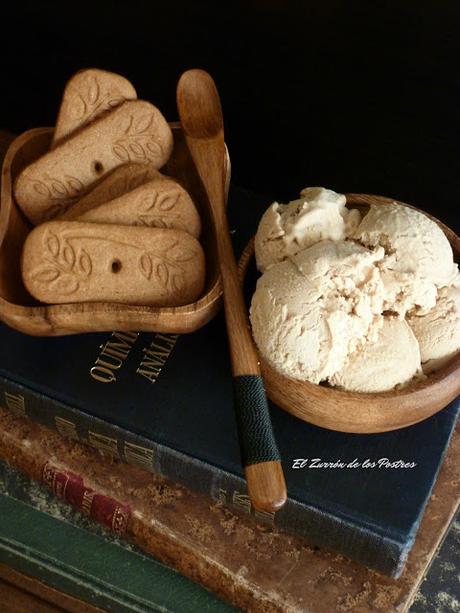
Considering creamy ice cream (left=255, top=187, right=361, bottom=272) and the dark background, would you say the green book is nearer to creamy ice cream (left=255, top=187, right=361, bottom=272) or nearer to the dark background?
creamy ice cream (left=255, top=187, right=361, bottom=272)

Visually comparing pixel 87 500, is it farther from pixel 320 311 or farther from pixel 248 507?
pixel 320 311

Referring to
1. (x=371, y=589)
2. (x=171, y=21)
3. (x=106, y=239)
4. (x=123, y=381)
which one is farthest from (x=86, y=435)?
(x=171, y=21)

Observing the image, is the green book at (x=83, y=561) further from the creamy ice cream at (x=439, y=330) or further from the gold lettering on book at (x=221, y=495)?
the creamy ice cream at (x=439, y=330)

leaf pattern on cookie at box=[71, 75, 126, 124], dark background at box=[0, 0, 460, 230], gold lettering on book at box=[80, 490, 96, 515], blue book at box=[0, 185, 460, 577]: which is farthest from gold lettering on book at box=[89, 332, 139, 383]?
dark background at box=[0, 0, 460, 230]

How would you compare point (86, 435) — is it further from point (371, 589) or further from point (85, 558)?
point (371, 589)

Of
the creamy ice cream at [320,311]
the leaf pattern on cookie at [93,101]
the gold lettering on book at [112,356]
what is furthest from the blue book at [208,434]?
the leaf pattern on cookie at [93,101]

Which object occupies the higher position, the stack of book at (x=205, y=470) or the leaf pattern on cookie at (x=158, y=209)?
the leaf pattern on cookie at (x=158, y=209)
